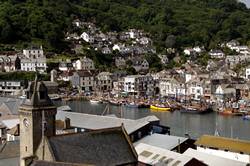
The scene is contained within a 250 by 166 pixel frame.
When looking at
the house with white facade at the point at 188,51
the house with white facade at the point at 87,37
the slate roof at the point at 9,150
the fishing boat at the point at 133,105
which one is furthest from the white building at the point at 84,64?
the slate roof at the point at 9,150

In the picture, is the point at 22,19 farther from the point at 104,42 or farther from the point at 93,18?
the point at 93,18

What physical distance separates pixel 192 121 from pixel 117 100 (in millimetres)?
13813

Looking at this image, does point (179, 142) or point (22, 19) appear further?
point (22, 19)

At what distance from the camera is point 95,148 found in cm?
1519

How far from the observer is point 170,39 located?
286 feet

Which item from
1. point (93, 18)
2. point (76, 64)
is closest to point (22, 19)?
point (76, 64)

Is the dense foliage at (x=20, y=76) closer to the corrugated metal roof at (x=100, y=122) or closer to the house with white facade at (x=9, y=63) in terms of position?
the house with white facade at (x=9, y=63)

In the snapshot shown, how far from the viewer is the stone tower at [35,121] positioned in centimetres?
1622

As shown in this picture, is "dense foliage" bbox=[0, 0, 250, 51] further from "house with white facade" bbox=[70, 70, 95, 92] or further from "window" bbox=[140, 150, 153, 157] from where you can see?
"window" bbox=[140, 150, 153, 157]

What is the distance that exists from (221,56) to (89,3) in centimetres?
3463

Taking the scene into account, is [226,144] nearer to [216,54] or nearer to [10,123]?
[10,123]

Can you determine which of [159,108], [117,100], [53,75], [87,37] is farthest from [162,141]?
[87,37]

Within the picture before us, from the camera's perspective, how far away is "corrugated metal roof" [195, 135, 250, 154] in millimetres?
22406

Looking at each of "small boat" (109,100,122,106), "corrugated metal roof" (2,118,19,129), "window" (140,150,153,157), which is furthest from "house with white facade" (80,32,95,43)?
"window" (140,150,153,157)
